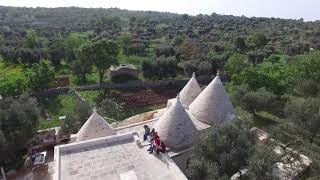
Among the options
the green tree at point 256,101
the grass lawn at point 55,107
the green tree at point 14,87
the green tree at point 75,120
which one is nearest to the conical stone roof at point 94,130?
the green tree at point 75,120

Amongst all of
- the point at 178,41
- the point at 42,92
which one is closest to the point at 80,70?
the point at 42,92

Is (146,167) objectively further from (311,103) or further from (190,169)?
(311,103)

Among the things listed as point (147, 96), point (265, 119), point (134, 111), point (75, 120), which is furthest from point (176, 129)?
point (147, 96)

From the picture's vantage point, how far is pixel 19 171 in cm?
2095

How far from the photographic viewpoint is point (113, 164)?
48.2 ft

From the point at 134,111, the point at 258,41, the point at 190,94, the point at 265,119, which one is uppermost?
the point at 190,94

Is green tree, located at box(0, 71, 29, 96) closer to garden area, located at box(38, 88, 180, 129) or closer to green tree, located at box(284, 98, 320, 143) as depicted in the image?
garden area, located at box(38, 88, 180, 129)

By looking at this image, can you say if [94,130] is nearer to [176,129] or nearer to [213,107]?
[176,129]

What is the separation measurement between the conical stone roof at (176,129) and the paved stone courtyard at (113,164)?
6.45 ft

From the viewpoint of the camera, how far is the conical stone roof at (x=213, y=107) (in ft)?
66.3

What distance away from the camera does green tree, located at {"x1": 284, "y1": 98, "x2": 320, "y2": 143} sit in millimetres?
22359

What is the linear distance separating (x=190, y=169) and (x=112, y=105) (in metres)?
16.3

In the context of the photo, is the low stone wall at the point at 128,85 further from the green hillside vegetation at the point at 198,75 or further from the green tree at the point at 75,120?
the green tree at the point at 75,120

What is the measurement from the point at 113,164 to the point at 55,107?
21.2 m
